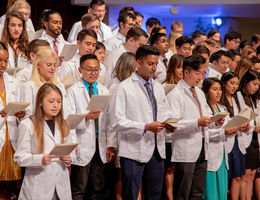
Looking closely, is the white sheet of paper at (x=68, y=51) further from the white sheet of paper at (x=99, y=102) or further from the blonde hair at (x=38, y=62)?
the white sheet of paper at (x=99, y=102)

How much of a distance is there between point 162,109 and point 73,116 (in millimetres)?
682

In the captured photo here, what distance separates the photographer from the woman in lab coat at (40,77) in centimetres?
335

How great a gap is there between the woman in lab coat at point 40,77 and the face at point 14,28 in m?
0.96

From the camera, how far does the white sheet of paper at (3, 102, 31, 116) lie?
3.03 meters

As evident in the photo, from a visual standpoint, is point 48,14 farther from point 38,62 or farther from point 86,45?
point 38,62

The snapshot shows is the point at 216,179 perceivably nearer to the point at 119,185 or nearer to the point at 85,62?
the point at 119,185

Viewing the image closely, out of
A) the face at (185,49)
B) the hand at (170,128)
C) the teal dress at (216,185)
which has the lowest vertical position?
the teal dress at (216,185)

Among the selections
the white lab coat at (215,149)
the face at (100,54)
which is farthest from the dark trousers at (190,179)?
the face at (100,54)

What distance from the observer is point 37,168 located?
3.04 meters

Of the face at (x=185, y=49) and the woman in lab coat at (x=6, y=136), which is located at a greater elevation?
the face at (x=185, y=49)

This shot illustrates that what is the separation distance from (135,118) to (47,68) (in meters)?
0.73

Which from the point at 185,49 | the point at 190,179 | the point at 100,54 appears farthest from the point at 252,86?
the point at 100,54

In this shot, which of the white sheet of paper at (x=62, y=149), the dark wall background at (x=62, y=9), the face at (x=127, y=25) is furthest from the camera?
the dark wall background at (x=62, y=9)

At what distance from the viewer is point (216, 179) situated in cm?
397
